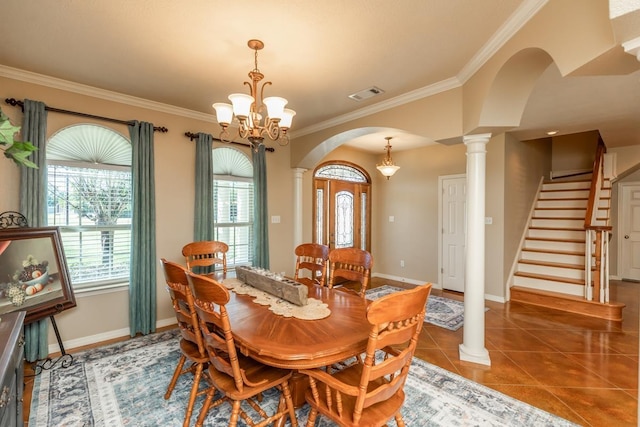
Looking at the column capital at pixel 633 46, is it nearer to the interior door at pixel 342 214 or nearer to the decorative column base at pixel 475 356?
the decorative column base at pixel 475 356

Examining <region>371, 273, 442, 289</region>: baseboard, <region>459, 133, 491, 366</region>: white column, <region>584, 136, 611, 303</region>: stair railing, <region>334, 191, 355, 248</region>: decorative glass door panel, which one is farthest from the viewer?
<region>334, 191, 355, 248</region>: decorative glass door panel

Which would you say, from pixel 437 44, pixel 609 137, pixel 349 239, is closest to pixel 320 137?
pixel 437 44

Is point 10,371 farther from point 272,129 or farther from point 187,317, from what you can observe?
point 272,129

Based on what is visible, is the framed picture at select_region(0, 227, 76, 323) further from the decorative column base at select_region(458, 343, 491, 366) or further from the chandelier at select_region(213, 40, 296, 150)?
the decorative column base at select_region(458, 343, 491, 366)

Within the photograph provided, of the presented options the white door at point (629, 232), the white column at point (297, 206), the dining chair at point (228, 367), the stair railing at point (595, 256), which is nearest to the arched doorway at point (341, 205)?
the white column at point (297, 206)

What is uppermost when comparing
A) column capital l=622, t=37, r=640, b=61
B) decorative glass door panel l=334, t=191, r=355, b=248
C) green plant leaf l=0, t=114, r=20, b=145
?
column capital l=622, t=37, r=640, b=61

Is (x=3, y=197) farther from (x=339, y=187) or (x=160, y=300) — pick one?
(x=339, y=187)

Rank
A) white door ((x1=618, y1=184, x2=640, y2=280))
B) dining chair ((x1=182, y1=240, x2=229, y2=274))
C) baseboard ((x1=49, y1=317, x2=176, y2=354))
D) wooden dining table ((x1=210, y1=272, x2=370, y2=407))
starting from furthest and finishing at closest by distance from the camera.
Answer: white door ((x1=618, y1=184, x2=640, y2=280)), dining chair ((x1=182, y1=240, x2=229, y2=274)), baseboard ((x1=49, y1=317, x2=176, y2=354)), wooden dining table ((x1=210, y1=272, x2=370, y2=407))

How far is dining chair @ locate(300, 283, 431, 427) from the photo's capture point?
121 centimetres

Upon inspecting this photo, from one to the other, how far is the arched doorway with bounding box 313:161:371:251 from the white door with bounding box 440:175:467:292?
1590 millimetres

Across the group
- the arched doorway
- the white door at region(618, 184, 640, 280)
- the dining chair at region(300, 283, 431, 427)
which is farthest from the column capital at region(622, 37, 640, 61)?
the white door at region(618, 184, 640, 280)

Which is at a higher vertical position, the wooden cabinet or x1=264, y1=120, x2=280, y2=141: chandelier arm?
x1=264, y1=120, x2=280, y2=141: chandelier arm

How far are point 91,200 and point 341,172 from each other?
13.5 ft

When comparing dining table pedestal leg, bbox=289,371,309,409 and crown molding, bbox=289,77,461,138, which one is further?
crown molding, bbox=289,77,461,138
